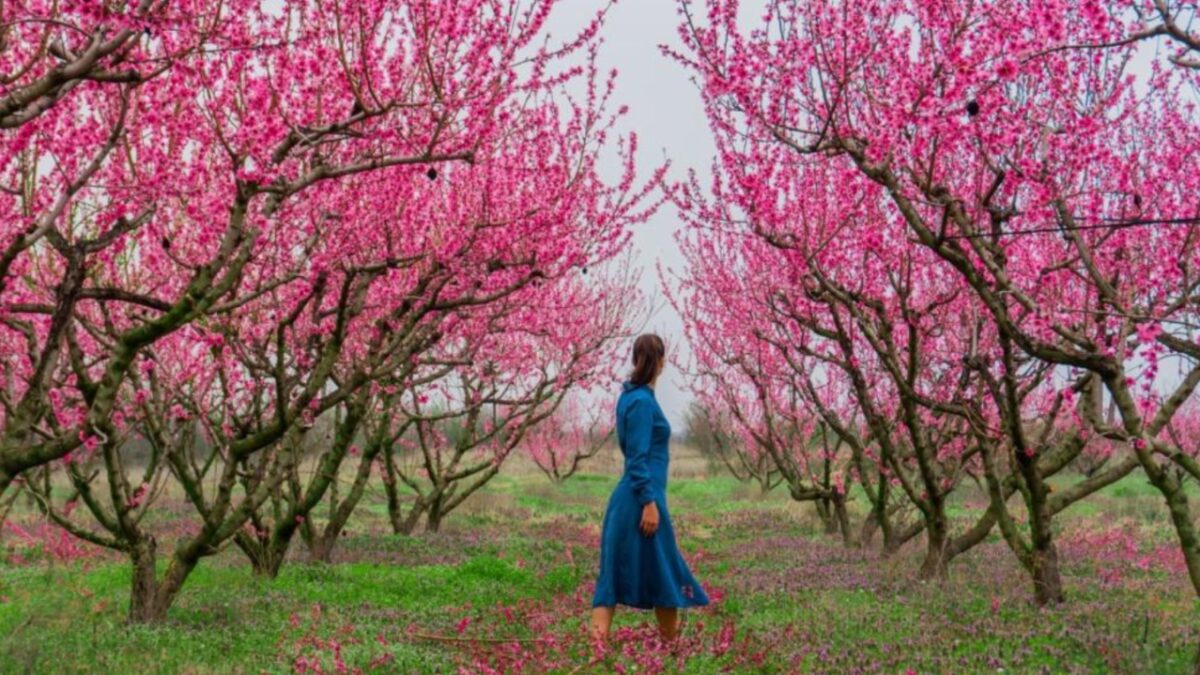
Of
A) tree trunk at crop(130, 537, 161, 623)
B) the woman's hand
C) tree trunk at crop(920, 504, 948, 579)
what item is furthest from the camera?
tree trunk at crop(920, 504, 948, 579)

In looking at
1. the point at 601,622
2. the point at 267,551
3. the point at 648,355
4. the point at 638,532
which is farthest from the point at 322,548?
the point at 648,355

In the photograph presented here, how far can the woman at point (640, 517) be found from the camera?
747 centimetres

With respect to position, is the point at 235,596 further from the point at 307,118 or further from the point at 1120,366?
the point at 1120,366

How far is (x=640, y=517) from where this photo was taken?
25.0ft

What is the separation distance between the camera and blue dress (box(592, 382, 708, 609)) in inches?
295

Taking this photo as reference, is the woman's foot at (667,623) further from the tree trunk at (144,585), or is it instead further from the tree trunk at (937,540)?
the tree trunk at (937,540)

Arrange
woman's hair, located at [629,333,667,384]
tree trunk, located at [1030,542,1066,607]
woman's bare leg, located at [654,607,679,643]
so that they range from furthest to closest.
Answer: tree trunk, located at [1030,542,1066,607]
woman's bare leg, located at [654,607,679,643]
woman's hair, located at [629,333,667,384]

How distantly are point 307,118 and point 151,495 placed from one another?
428 cm

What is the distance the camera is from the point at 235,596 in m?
10.7

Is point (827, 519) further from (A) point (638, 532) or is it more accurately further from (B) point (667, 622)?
(A) point (638, 532)

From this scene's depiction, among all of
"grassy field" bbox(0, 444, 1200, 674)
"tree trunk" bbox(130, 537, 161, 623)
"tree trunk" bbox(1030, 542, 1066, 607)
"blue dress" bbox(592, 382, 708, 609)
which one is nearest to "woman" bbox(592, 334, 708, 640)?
"blue dress" bbox(592, 382, 708, 609)

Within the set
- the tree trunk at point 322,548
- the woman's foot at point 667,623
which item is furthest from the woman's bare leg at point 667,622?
the tree trunk at point 322,548

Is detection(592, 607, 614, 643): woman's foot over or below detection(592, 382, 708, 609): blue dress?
below

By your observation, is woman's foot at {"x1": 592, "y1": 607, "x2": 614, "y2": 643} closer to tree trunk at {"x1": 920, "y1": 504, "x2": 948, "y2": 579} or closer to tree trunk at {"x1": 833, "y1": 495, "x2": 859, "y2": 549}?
tree trunk at {"x1": 920, "y1": 504, "x2": 948, "y2": 579}
